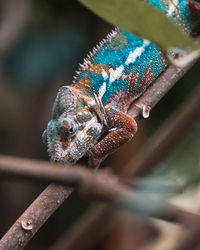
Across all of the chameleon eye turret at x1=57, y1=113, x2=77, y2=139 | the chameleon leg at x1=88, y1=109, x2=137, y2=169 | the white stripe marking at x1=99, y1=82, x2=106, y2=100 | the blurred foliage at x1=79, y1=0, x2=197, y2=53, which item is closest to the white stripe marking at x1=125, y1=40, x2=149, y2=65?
the white stripe marking at x1=99, y1=82, x2=106, y2=100

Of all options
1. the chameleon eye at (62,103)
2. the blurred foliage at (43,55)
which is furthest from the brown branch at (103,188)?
the blurred foliage at (43,55)

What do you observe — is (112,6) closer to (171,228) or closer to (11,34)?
(171,228)

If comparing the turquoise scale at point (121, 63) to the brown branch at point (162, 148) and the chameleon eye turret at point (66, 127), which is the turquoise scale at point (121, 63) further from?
the brown branch at point (162, 148)

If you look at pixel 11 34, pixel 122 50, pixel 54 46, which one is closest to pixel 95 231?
pixel 122 50

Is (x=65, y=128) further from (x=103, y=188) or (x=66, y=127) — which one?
(x=103, y=188)

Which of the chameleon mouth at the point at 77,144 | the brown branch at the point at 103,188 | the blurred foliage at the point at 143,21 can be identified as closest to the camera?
the brown branch at the point at 103,188

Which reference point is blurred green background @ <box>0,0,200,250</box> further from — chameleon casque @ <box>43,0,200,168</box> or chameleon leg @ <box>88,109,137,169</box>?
chameleon leg @ <box>88,109,137,169</box>
